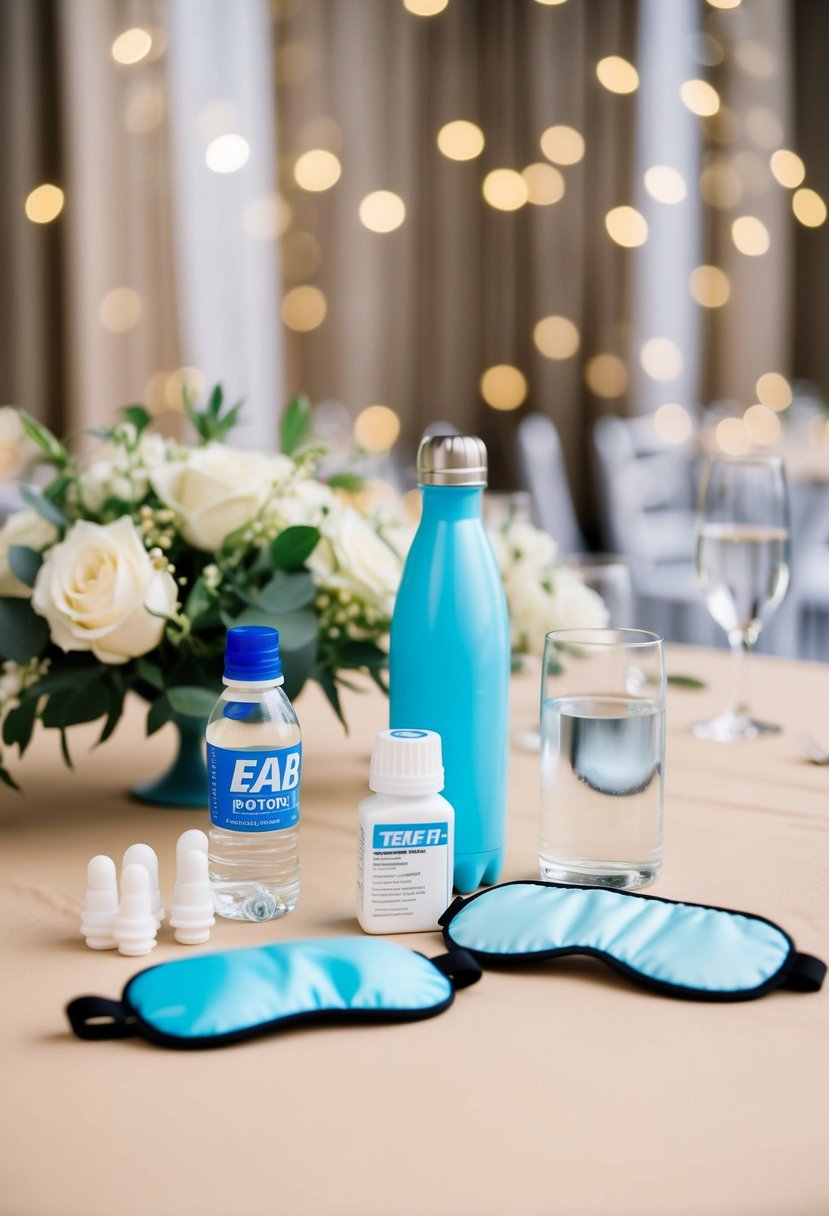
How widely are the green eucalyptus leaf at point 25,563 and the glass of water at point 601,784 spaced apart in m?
0.37

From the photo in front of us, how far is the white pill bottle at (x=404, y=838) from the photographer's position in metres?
0.70

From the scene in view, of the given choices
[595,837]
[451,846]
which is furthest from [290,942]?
[595,837]

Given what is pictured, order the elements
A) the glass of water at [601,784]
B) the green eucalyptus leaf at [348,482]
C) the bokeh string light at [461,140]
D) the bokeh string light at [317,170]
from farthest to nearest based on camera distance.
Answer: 1. the bokeh string light at [461,140]
2. the bokeh string light at [317,170]
3. the green eucalyptus leaf at [348,482]
4. the glass of water at [601,784]

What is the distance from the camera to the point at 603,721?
2.59ft

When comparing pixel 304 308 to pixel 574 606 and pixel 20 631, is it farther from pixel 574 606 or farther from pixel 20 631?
pixel 20 631

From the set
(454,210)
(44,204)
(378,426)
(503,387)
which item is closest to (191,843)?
(44,204)

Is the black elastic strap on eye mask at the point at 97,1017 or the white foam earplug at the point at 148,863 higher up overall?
the white foam earplug at the point at 148,863

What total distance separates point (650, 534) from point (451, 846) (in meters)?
3.96

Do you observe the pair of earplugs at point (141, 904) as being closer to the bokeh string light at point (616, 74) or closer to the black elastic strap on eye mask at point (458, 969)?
the black elastic strap on eye mask at point (458, 969)

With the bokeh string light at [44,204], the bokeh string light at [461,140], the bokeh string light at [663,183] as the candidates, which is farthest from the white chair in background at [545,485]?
the bokeh string light at [44,204]

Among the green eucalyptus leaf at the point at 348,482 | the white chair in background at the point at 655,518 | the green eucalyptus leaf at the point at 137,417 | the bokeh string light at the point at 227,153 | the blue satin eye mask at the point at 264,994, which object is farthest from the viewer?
the bokeh string light at the point at 227,153

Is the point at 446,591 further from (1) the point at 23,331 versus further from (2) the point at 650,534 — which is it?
(2) the point at 650,534

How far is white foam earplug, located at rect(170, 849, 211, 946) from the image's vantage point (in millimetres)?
707

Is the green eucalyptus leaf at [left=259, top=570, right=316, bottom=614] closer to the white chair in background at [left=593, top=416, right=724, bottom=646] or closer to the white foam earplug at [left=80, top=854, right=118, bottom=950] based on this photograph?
the white foam earplug at [left=80, top=854, right=118, bottom=950]
